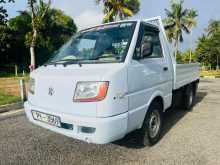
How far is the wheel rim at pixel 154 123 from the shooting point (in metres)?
4.22

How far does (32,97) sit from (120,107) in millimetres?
1514

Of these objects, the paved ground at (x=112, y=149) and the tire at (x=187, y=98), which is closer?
the paved ground at (x=112, y=149)

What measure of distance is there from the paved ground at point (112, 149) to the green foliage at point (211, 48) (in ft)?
147

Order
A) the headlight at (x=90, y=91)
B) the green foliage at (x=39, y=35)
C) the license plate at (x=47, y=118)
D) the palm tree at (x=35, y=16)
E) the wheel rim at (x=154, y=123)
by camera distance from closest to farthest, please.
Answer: the headlight at (x=90, y=91) → the license plate at (x=47, y=118) → the wheel rim at (x=154, y=123) → the palm tree at (x=35, y=16) → the green foliage at (x=39, y=35)

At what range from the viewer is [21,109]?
7.55m

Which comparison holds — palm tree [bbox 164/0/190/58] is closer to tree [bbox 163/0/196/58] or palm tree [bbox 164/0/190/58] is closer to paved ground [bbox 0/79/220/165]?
tree [bbox 163/0/196/58]

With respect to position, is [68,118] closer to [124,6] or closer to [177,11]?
[124,6]

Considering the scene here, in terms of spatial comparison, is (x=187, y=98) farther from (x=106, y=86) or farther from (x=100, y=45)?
(x=106, y=86)

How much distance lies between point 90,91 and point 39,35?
90.4 feet

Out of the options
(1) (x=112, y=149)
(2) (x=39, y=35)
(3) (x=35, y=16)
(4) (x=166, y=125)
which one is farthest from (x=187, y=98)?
(2) (x=39, y=35)

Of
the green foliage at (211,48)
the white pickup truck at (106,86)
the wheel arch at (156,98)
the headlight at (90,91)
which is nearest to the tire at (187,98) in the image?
the white pickup truck at (106,86)

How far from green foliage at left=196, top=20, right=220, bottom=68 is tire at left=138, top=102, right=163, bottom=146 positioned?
45.5m

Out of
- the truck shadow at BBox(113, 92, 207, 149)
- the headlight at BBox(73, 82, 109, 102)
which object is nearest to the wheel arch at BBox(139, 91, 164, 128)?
the truck shadow at BBox(113, 92, 207, 149)

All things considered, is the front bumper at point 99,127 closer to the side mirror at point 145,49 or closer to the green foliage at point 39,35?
the side mirror at point 145,49
